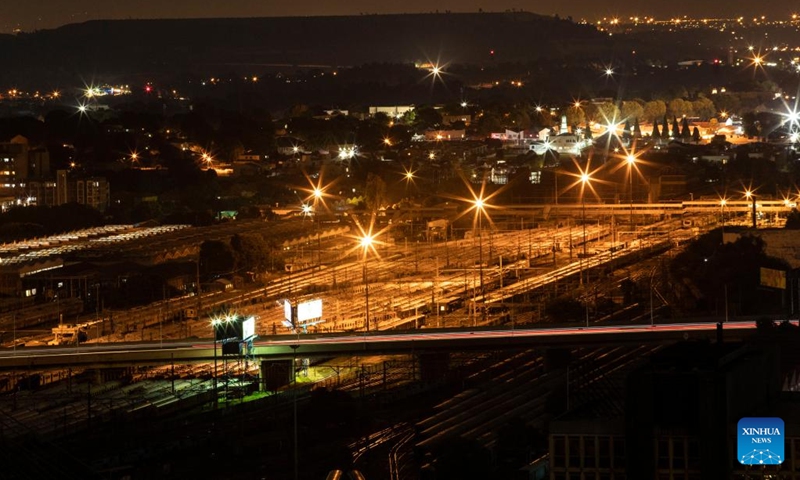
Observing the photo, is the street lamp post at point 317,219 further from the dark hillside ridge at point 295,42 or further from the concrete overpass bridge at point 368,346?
the dark hillside ridge at point 295,42

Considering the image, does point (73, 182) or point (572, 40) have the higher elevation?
point (572, 40)

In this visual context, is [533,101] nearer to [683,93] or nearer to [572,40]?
[683,93]

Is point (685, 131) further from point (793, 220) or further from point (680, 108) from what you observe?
point (793, 220)

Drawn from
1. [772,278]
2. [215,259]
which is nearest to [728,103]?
[215,259]

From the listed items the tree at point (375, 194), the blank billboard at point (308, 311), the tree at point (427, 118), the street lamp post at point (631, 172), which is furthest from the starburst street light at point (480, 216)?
the tree at point (427, 118)

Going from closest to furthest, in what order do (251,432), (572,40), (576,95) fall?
1. (251,432)
2. (576,95)
3. (572,40)

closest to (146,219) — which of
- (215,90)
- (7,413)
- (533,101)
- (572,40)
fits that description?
(7,413)
